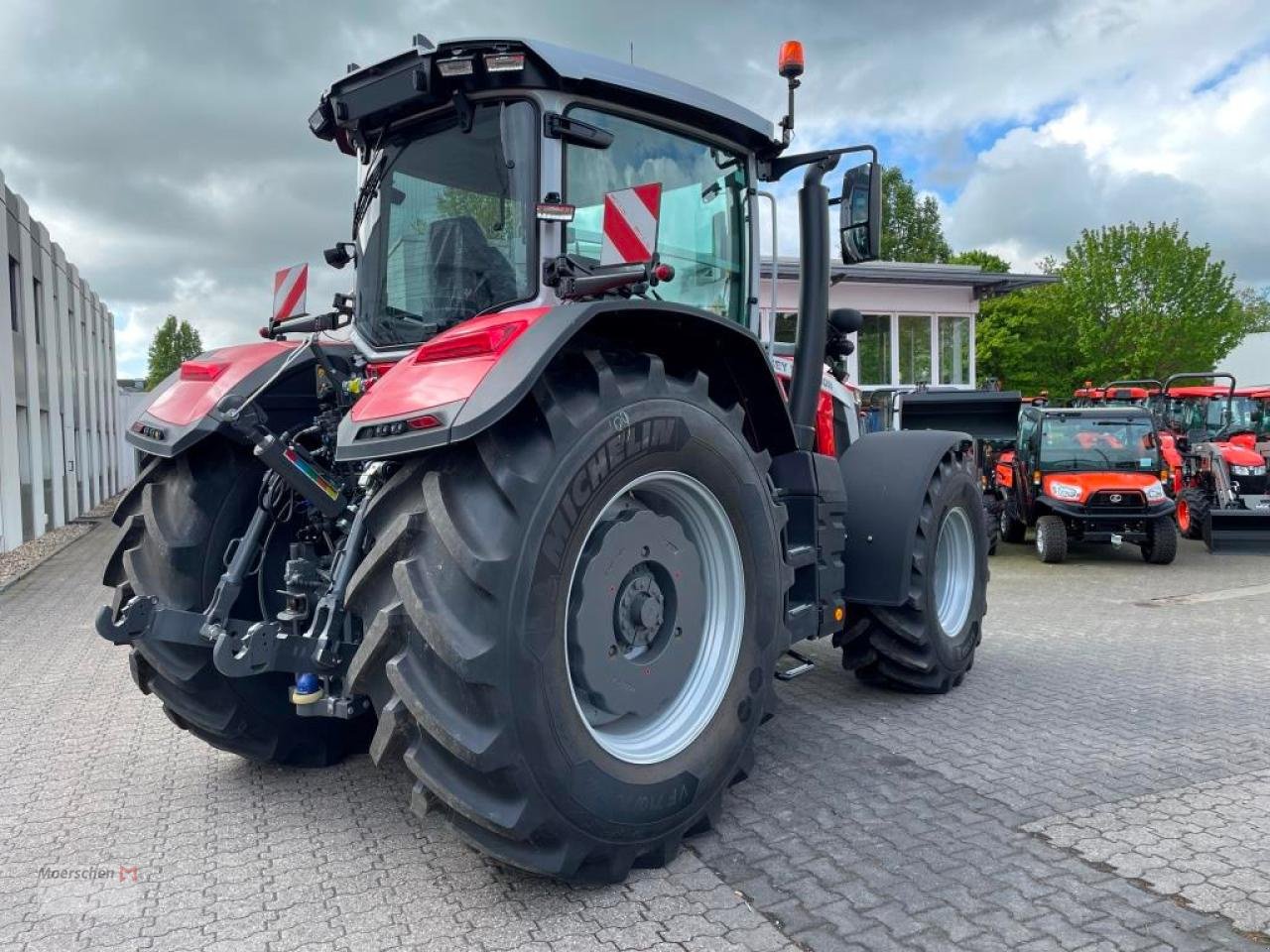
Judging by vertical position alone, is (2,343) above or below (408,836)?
above

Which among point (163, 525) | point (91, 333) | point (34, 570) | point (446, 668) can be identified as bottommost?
point (34, 570)

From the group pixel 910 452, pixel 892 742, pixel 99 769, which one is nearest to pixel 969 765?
pixel 892 742

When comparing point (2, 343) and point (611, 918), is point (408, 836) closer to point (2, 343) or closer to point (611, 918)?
point (611, 918)

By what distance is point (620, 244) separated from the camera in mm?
2982

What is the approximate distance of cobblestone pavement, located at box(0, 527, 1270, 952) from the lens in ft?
8.84

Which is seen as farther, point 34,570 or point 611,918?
point 34,570

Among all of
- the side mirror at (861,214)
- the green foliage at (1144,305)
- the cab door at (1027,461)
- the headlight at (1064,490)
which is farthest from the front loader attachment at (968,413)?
the green foliage at (1144,305)

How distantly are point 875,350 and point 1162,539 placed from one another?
907 cm

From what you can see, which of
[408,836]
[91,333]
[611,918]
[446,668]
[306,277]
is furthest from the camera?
[91,333]

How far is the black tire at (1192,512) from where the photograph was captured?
43.7 feet

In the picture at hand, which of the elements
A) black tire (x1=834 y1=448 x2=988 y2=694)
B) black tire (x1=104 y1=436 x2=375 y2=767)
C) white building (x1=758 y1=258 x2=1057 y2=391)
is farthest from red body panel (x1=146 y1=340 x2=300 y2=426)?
white building (x1=758 y1=258 x2=1057 y2=391)

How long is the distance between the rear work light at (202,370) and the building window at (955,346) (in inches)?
771

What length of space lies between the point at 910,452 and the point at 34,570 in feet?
35.7

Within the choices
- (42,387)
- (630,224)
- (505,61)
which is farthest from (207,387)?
(42,387)
